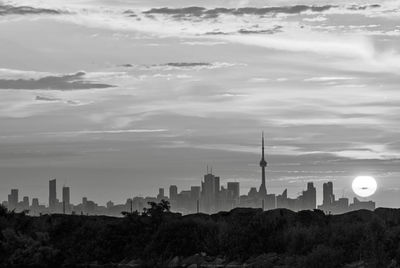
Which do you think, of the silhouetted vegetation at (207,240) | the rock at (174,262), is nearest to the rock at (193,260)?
the silhouetted vegetation at (207,240)

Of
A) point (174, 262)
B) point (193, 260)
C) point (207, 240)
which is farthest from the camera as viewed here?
point (207, 240)

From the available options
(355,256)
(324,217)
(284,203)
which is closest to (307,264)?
(355,256)

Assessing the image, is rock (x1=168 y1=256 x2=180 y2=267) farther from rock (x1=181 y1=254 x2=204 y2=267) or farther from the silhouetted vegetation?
rock (x1=181 y1=254 x2=204 y2=267)

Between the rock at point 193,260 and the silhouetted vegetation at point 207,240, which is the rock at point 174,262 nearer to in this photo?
the silhouetted vegetation at point 207,240

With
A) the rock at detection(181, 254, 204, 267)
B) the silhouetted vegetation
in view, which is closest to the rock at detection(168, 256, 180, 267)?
the silhouetted vegetation

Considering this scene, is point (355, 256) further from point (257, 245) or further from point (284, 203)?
point (284, 203)

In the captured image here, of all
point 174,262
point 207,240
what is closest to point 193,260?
point 174,262

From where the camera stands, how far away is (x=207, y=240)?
37375 mm

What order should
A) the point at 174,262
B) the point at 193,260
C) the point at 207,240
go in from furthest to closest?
1. the point at 207,240
2. the point at 193,260
3. the point at 174,262

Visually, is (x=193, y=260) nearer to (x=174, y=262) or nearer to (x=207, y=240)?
(x=174, y=262)

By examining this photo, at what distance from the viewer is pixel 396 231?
3500 centimetres

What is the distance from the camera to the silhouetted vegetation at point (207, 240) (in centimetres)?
3384

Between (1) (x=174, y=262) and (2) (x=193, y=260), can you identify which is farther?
(2) (x=193, y=260)

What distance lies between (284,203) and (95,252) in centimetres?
14806
